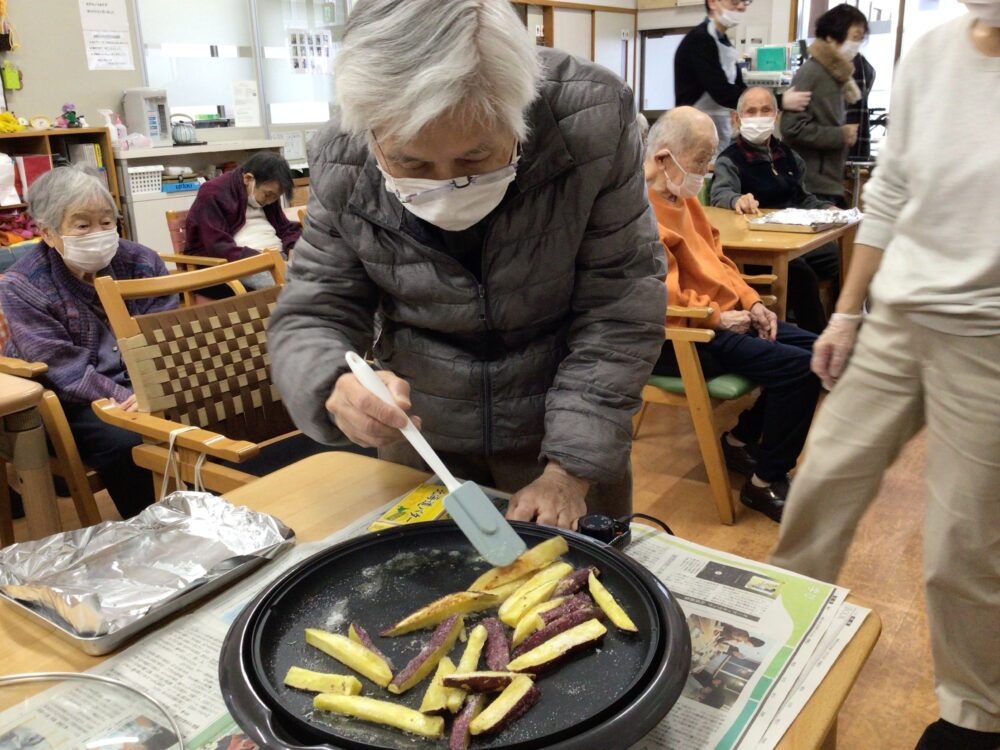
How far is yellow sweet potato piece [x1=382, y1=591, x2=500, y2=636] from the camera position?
2.77 feet

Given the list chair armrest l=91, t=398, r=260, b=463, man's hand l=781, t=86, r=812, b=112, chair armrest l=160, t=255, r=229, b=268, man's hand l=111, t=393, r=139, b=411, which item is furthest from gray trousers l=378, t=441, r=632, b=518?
man's hand l=781, t=86, r=812, b=112

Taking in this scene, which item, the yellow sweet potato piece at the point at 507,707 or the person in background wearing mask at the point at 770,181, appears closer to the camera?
the yellow sweet potato piece at the point at 507,707

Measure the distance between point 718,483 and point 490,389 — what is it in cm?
163

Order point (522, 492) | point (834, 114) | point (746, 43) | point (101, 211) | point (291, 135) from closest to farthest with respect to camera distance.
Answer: point (522, 492)
point (101, 211)
point (834, 114)
point (291, 135)
point (746, 43)

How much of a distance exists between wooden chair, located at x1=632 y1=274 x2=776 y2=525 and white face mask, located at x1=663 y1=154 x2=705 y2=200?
1.40 feet

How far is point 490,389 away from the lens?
1.23m

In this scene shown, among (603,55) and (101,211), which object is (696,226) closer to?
(101,211)

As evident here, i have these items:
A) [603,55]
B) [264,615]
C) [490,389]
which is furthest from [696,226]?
[603,55]

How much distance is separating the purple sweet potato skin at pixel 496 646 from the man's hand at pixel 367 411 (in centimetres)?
26

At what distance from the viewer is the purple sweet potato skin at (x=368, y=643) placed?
80 centimetres

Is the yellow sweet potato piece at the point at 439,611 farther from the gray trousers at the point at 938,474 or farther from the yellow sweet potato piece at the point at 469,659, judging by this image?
the gray trousers at the point at 938,474

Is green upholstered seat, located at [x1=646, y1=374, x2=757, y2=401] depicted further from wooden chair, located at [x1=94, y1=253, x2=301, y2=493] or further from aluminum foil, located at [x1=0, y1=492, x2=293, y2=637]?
aluminum foil, located at [x1=0, y1=492, x2=293, y2=637]

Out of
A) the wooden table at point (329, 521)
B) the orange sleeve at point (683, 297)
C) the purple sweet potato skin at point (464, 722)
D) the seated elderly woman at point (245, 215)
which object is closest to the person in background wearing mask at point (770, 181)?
the orange sleeve at point (683, 297)

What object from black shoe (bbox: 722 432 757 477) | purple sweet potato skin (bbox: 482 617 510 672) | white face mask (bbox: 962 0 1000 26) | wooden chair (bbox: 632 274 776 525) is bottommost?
black shoe (bbox: 722 432 757 477)
